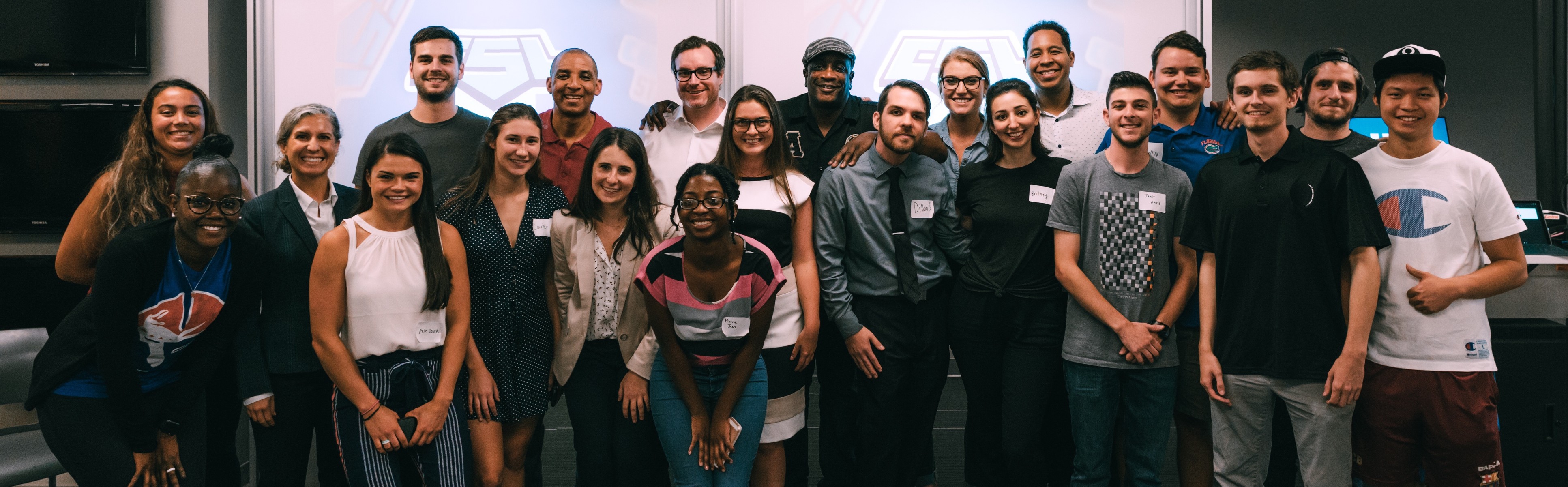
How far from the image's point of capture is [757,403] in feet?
8.02

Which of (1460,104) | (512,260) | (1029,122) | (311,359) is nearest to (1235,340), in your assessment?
(1029,122)

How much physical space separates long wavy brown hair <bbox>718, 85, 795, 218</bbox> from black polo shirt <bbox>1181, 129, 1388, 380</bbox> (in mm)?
1328

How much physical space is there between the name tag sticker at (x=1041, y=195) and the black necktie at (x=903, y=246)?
0.40 metres

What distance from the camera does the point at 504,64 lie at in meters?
3.90

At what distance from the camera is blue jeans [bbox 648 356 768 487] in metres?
2.42

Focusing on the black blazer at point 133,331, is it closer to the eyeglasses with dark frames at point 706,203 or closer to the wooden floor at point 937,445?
the eyeglasses with dark frames at point 706,203

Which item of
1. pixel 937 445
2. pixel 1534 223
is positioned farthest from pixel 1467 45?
pixel 937 445

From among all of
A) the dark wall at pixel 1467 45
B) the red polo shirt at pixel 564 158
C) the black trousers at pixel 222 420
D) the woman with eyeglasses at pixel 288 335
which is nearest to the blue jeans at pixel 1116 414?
the red polo shirt at pixel 564 158

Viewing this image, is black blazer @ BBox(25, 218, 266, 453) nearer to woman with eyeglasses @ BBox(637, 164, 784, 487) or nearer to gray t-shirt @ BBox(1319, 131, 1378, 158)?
woman with eyeglasses @ BBox(637, 164, 784, 487)

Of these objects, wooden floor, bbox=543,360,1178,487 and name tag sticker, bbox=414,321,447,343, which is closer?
name tag sticker, bbox=414,321,447,343

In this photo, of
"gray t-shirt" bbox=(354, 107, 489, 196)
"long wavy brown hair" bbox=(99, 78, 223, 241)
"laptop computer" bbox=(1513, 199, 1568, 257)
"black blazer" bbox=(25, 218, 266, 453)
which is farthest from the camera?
"laptop computer" bbox=(1513, 199, 1568, 257)

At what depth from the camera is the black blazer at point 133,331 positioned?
2092 millimetres

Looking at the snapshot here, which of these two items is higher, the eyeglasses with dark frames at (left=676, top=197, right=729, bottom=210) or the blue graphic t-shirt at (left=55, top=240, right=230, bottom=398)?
the eyeglasses with dark frames at (left=676, top=197, right=729, bottom=210)


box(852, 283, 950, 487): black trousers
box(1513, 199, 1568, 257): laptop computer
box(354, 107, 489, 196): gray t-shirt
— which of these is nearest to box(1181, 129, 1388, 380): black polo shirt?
box(852, 283, 950, 487): black trousers
